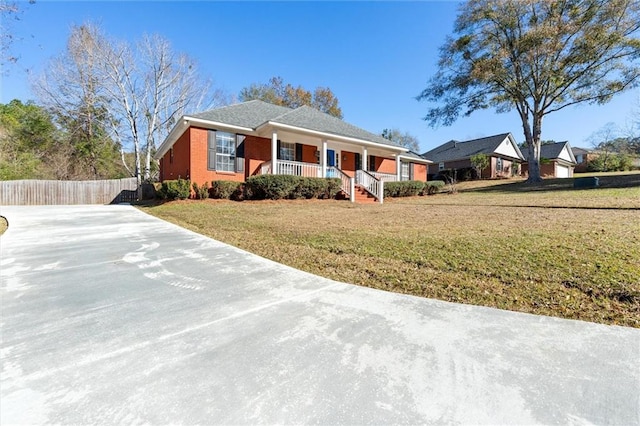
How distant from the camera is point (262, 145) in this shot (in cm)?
1492

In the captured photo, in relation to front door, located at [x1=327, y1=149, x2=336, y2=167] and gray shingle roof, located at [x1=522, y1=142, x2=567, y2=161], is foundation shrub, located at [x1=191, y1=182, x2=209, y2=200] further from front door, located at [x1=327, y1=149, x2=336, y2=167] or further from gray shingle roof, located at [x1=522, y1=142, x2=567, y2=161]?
gray shingle roof, located at [x1=522, y1=142, x2=567, y2=161]

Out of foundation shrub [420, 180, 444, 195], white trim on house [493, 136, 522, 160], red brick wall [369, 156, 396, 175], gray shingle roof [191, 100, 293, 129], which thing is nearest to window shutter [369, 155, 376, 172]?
red brick wall [369, 156, 396, 175]

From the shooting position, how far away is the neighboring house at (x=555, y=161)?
1352 inches

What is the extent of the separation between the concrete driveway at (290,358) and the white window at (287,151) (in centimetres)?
1268

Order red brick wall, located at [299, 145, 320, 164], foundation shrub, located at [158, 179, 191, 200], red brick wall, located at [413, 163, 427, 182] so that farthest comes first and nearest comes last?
1. red brick wall, located at [413, 163, 427, 182]
2. red brick wall, located at [299, 145, 320, 164]
3. foundation shrub, located at [158, 179, 191, 200]

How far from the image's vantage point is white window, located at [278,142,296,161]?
50.8ft

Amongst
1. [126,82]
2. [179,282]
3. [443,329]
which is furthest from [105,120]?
[443,329]

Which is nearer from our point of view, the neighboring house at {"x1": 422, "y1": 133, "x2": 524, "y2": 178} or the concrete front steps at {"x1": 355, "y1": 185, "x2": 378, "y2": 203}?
the concrete front steps at {"x1": 355, "y1": 185, "x2": 378, "y2": 203}

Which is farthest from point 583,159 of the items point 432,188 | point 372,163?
point 372,163

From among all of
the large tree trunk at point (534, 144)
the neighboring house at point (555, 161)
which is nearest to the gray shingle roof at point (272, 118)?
the large tree trunk at point (534, 144)

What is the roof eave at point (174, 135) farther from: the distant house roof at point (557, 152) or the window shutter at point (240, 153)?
the distant house roof at point (557, 152)

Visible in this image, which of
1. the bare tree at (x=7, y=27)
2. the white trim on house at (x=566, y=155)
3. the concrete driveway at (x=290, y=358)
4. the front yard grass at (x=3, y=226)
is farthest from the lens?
the white trim on house at (x=566, y=155)

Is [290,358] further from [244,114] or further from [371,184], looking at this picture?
[244,114]

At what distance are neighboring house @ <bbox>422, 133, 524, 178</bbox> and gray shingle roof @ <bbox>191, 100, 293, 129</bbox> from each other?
21802 millimetres
